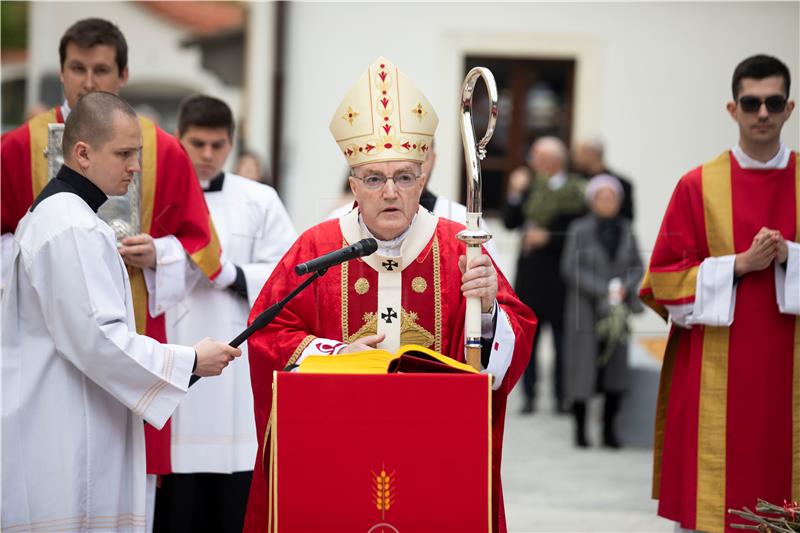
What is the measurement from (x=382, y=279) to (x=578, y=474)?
4476 mm

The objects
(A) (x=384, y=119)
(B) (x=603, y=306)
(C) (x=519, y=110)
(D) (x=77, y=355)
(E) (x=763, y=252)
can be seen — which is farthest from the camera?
(C) (x=519, y=110)

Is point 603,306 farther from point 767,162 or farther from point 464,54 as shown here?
point 464,54

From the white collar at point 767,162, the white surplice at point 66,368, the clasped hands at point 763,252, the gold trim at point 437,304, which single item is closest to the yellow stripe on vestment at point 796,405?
the white collar at point 767,162

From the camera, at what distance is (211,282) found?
528 cm


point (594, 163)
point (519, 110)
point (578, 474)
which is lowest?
point (578, 474)

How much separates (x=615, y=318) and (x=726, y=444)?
3.95 metres

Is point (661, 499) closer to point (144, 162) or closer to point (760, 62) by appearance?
point (760, 62)

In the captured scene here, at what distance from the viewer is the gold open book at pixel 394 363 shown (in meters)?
3.47

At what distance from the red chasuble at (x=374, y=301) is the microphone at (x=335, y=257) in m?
0.44

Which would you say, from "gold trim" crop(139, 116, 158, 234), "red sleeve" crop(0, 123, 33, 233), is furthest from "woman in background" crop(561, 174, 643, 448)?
"red sleeve" crop(0, 123, 33, 233)

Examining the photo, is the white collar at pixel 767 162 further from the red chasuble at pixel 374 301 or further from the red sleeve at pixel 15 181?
the red sleeve at pixel 15 181

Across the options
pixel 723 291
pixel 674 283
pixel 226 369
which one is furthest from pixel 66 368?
pixel 723 291

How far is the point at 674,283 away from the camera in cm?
509

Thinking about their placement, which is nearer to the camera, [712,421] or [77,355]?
[77,355]
